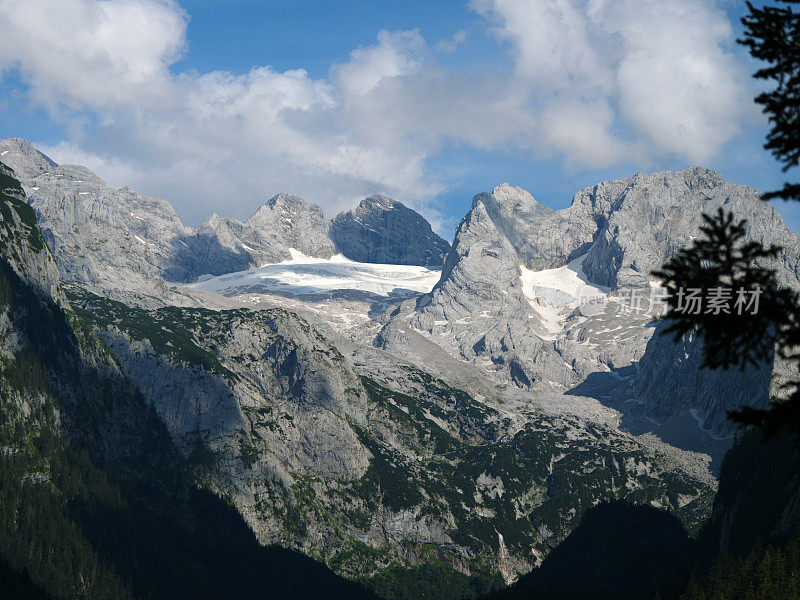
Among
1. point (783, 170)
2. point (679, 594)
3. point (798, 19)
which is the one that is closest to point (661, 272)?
point (783, 170)

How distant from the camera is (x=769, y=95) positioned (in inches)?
899

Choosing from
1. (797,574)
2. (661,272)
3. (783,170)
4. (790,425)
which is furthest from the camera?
(797,574)

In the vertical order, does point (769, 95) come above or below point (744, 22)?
below

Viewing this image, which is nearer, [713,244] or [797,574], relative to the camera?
[713,244]

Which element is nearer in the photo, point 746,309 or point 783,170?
point 746,309

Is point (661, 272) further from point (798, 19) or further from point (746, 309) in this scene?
point (798, 19)

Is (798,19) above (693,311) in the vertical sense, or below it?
above

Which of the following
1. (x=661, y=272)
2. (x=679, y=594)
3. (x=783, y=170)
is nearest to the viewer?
(x=661, y=272)

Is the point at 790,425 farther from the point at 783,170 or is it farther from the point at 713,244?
the point at 783,170

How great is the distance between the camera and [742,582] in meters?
173

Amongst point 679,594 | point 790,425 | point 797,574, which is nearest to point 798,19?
point 790,425

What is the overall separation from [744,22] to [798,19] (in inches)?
55.4

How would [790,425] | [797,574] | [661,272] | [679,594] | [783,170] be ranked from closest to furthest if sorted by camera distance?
1. [790,425]
2. [661,272]
3. [783,170]
4. [797,574]
5. [679,594]

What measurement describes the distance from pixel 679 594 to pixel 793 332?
190 m
